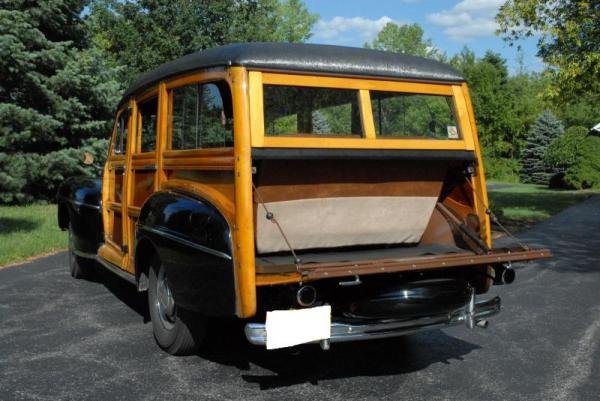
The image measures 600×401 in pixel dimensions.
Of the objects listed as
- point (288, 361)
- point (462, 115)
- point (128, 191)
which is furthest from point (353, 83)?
point (128, 191)

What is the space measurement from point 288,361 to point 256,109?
1838mm

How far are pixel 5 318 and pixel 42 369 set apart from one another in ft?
5.31

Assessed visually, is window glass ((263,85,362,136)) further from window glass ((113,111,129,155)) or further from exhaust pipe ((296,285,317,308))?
window glass ((113,111,129,155))

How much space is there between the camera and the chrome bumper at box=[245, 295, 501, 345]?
12.5 feet

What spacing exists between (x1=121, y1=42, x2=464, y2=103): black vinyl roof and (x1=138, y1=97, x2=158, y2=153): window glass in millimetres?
518

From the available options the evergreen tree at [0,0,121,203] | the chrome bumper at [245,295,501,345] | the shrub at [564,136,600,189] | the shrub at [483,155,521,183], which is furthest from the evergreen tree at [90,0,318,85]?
the shrub at [483,155,521,183]

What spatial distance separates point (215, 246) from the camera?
12.9ft

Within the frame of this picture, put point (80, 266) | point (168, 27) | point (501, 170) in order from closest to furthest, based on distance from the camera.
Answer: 1. point (80, 266)
2. point (168, 27)
3. point (501, 170)

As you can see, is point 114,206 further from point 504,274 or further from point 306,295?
point 504,274

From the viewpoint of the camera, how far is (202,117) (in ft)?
14.8

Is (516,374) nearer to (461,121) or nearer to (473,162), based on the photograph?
(473,162)

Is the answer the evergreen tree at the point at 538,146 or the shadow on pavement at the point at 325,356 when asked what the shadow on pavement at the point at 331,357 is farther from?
the evergreen tree at the point at 538,146

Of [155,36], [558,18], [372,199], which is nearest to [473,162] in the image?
[372,199]

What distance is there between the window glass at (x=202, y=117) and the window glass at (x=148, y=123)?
0.44 m
